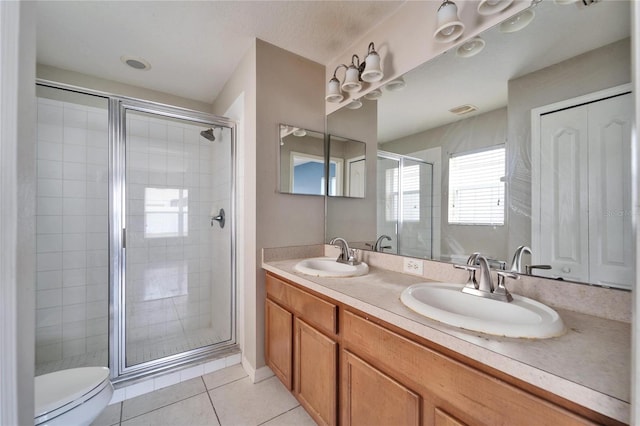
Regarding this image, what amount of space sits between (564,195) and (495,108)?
19.1 inches

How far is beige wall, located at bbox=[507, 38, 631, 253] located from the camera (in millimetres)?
899

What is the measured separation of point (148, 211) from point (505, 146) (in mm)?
2798

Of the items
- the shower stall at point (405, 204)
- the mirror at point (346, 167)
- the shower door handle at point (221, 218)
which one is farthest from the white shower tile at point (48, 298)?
the shower stall at point (405, 204)

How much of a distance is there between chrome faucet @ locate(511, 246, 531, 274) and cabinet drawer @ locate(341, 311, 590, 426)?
574 mm

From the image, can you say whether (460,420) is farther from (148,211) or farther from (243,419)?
(148,211)

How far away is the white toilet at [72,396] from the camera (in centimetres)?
110

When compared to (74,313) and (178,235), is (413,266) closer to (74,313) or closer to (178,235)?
(178,235)

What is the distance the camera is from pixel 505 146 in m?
1.15

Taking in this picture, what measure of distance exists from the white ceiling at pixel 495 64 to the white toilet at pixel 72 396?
6.93 feet

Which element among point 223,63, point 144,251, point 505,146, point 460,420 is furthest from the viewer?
point 144,251

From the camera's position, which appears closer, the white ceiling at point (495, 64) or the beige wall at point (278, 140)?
the white ceiling at point (495, 64)

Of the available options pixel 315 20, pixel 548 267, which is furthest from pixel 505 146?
pixel 315 20

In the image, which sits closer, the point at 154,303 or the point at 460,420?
the point at 460,420

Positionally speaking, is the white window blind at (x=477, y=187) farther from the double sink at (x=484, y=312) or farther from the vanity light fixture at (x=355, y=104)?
the vanity light fixture at (x=355, y=104)
